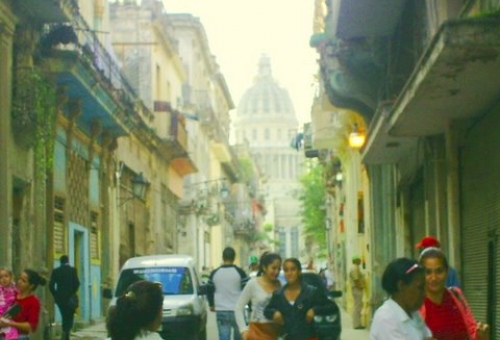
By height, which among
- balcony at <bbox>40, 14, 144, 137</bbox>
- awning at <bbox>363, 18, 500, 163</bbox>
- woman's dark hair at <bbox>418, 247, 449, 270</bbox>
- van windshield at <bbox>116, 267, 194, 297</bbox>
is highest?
balcony at <bbox>40, 14, 144, 137</bbox>

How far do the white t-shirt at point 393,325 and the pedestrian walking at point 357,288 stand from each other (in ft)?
66.6

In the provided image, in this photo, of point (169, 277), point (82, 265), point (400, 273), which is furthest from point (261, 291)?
point (82, 265)

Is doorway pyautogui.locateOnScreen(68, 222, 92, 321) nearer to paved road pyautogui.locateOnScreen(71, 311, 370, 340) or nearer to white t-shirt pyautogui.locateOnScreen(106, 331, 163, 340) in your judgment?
paved road pyautogui.locateOnScreen(71, 311, 370, 340)

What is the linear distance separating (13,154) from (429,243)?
12971 millimetres

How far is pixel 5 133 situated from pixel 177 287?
3.63m

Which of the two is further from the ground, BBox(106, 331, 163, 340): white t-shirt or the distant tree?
the distant tree

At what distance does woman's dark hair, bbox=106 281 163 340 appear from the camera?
5812 millimetres

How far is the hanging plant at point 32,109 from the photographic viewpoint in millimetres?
21061

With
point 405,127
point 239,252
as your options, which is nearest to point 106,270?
point 405,127

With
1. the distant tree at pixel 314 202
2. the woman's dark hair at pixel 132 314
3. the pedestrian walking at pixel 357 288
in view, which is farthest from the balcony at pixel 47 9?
the distant tree at pixel 314 202

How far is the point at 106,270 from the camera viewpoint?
108 feet

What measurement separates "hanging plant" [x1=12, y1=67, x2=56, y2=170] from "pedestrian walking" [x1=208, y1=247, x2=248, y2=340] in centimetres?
561

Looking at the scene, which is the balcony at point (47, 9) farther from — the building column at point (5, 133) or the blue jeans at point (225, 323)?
the blue jeans at point (225, 323)

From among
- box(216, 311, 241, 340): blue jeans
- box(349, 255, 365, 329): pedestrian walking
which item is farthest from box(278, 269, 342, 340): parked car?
box(349, 255, 365, 329): pedestrian walking
